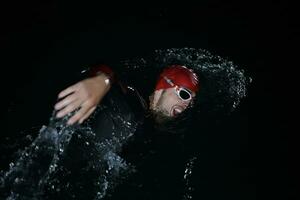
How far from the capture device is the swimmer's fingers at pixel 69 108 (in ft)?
7.25

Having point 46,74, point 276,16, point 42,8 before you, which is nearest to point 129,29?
point 42,8

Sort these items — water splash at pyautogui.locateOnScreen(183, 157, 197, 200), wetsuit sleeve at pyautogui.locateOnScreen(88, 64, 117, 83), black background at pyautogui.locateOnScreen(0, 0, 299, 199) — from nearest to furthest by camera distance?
wetsuit sleeve at pyautogui.locateOnScreen(88, 64, 117, 83) → water splash at pyautogui.locateOnScreen(183, 157, 197, 200) → black background at pyautogui.locateOnScreen(0, 0, 299, 199)

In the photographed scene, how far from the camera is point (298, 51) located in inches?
247

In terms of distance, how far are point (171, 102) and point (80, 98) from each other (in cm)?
127

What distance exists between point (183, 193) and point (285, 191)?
4.81 feet

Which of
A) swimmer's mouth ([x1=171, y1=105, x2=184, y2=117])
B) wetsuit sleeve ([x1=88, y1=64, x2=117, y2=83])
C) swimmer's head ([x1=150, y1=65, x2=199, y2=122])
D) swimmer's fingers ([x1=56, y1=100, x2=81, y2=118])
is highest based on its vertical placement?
swimmer's head ([x1=150, y1=65, x2=199, y2=122])

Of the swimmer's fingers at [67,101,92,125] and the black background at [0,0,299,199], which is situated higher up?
the black background at [0,0,299,199]

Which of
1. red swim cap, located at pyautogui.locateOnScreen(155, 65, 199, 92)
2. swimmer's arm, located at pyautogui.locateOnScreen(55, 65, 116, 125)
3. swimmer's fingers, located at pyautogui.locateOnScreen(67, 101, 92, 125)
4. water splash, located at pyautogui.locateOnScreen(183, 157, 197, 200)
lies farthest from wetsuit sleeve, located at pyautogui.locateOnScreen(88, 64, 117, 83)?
water splash, located at pyautogui.locateOnScreen(183, 157, 197, 200)

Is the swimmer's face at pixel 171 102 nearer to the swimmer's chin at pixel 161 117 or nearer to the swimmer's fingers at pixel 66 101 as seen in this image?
the swimmer's chin at pixel 161 117

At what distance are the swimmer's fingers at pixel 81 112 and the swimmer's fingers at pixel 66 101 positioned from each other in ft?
0.28

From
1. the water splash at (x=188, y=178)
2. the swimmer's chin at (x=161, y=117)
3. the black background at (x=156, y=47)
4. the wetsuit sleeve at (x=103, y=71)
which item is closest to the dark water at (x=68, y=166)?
the water splash at (x=188, y=178)

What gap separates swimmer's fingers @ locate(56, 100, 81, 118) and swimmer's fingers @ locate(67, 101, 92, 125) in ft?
0.15

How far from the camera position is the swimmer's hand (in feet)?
7.31

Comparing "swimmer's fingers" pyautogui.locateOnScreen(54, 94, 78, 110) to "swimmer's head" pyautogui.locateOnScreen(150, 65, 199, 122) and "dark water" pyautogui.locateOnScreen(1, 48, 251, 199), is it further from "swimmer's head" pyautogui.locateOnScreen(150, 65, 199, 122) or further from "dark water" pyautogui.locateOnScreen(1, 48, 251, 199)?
"swimmer's head" pyautogui.locateOnScreen(150, 65, 199, 122)
